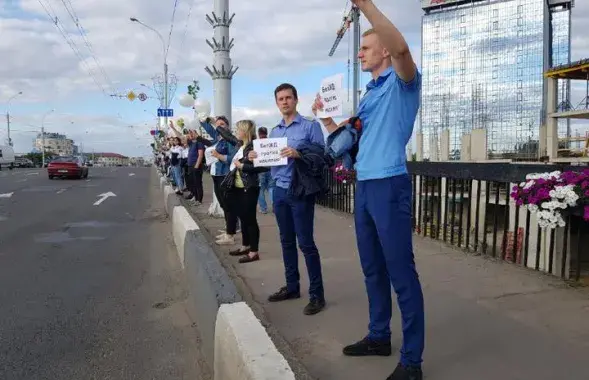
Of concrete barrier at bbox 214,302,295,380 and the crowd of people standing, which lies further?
the crowd of people standing

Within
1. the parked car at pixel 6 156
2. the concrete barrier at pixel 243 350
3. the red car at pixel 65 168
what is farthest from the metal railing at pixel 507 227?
the parked car at pixel 6 156

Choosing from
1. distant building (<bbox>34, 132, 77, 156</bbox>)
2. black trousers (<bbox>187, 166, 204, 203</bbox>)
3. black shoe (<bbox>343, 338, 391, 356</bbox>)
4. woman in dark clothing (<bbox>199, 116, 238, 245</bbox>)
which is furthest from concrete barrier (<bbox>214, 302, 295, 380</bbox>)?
distant building (<bbox>34, 132, 77, 156</bbox>)

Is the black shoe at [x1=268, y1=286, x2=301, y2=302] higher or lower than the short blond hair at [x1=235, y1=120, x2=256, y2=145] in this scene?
lower

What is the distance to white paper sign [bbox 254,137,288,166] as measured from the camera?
4.27m

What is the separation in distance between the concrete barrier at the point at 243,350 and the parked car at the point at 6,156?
5439 centimetres

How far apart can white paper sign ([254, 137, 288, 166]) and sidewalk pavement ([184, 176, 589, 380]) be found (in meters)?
1.23

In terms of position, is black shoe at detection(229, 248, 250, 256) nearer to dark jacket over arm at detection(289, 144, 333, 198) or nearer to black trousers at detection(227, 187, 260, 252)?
black trousers at detection(227, 187, 260, 252)

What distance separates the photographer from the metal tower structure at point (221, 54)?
9.55 meters

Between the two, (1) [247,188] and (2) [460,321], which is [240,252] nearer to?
(1) [247,188]

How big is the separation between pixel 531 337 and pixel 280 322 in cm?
180

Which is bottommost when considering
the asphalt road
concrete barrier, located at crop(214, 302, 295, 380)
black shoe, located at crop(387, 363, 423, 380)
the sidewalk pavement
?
the asphalt road

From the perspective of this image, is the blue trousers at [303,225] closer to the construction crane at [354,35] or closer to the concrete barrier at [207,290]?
the concrete barrier at [207,290]

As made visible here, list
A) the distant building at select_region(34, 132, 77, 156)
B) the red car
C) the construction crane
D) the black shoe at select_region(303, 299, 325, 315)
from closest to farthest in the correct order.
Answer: the black shoe at select_region(303, 299, 325, 315) → the red car → the construction crane → the distant building at select_region(34, 132, 77, 156)

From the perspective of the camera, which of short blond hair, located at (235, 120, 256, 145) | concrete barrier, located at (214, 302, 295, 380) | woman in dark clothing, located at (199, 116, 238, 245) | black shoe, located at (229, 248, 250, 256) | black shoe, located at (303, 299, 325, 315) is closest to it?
concrete barrier, located at (214, 302, 295, 380)
